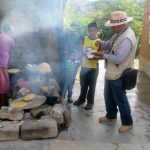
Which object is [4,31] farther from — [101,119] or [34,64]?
[101,119]

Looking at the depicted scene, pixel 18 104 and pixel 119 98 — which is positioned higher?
pixel 119 98

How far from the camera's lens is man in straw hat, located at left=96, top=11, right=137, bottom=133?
5.11 metres

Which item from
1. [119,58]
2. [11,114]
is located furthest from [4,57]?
[119,58]

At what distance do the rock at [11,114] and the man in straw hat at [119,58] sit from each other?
5.59ft

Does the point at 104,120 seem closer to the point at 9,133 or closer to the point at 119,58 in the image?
the point at 119,58

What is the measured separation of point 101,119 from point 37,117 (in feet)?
4.28

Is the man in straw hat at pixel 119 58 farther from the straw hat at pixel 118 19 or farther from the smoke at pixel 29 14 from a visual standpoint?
the smoke at pixel 29 14

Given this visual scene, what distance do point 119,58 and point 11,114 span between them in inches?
86.9

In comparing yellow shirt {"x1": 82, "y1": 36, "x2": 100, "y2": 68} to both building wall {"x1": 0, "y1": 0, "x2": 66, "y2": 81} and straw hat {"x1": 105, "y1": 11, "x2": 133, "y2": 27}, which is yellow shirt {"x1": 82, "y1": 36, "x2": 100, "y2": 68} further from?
straw hat {"x1": 105, "y1": 11, "x2": 133, "y2": 27}

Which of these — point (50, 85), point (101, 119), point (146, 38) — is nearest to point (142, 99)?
point (101, 119)

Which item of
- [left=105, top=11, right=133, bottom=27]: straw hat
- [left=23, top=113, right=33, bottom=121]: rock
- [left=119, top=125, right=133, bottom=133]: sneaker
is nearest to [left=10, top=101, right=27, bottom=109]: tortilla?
[left=23, top=113, right=33, bottom=121]: rock

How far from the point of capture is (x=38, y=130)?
4.98m

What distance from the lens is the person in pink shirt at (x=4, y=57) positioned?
235 inches

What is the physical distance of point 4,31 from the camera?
616 centimetres
